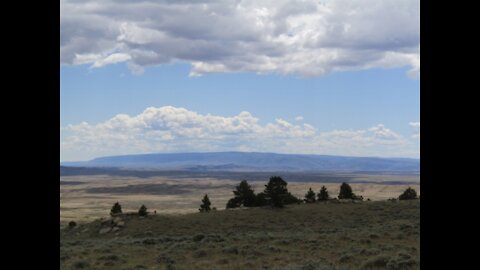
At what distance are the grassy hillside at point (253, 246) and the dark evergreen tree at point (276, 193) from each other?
17.0 feet

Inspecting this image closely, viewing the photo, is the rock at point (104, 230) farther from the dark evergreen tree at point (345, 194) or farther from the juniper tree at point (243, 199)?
the dark evergreen tree at point (345, 194)

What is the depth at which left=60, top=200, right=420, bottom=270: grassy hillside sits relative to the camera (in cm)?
1673

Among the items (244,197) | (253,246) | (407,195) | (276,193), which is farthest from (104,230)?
(407,195)

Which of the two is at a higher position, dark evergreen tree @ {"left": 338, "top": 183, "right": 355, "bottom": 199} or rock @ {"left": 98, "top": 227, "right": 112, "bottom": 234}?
dark evergreen tree @ {"left": 338, "top": 183, "right": 355, "bottom": 199}

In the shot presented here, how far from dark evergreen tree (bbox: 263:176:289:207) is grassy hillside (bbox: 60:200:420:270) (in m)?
5.17

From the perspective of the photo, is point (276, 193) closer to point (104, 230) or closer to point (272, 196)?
point (272, 196)

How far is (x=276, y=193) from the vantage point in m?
44.8

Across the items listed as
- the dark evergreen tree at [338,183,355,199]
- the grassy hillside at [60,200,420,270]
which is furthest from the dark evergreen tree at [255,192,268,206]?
the dark evergreen tree at [338,183,355,199]

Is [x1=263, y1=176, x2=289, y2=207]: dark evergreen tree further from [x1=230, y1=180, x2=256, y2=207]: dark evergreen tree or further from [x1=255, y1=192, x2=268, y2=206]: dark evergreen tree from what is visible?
[x1=230, y1=180, x2=256, y2=207]: dark evergreen tree

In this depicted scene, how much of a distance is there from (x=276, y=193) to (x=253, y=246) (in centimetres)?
2373

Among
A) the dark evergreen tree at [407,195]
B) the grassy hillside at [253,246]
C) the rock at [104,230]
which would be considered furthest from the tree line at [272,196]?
the rock at [104,230]
